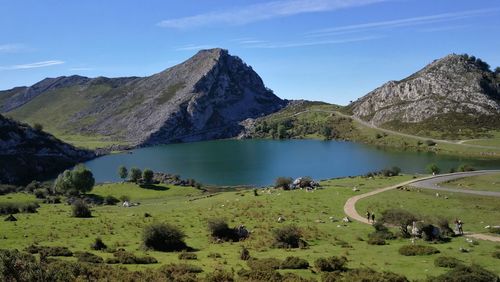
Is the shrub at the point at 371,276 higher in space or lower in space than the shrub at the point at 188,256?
higher

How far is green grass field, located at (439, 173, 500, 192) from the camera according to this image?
263 feet

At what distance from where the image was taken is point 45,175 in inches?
7062

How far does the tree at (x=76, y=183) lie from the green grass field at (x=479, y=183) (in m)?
79.9

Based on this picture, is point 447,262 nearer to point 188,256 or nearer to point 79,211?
point 188,256

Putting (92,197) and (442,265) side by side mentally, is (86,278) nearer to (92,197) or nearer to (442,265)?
(442,265)

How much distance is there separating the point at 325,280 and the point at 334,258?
5.45 meters

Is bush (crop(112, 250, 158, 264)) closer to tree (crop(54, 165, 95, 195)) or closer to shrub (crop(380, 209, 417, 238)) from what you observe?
shrub (crop(380, 209, 417, 238))

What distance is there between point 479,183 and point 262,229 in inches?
1972

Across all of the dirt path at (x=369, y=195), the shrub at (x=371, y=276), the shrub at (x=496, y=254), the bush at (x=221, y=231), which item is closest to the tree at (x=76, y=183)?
the dirt path at (x=369, y=195)

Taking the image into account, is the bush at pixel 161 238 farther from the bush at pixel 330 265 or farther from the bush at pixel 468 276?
the bush at pixel 468 276

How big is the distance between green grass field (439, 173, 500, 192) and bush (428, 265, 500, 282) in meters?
53.9

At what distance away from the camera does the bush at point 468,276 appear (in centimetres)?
2869

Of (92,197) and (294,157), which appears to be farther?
(294,157)

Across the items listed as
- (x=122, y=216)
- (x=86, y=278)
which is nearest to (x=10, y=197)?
(x=122, y=216)
